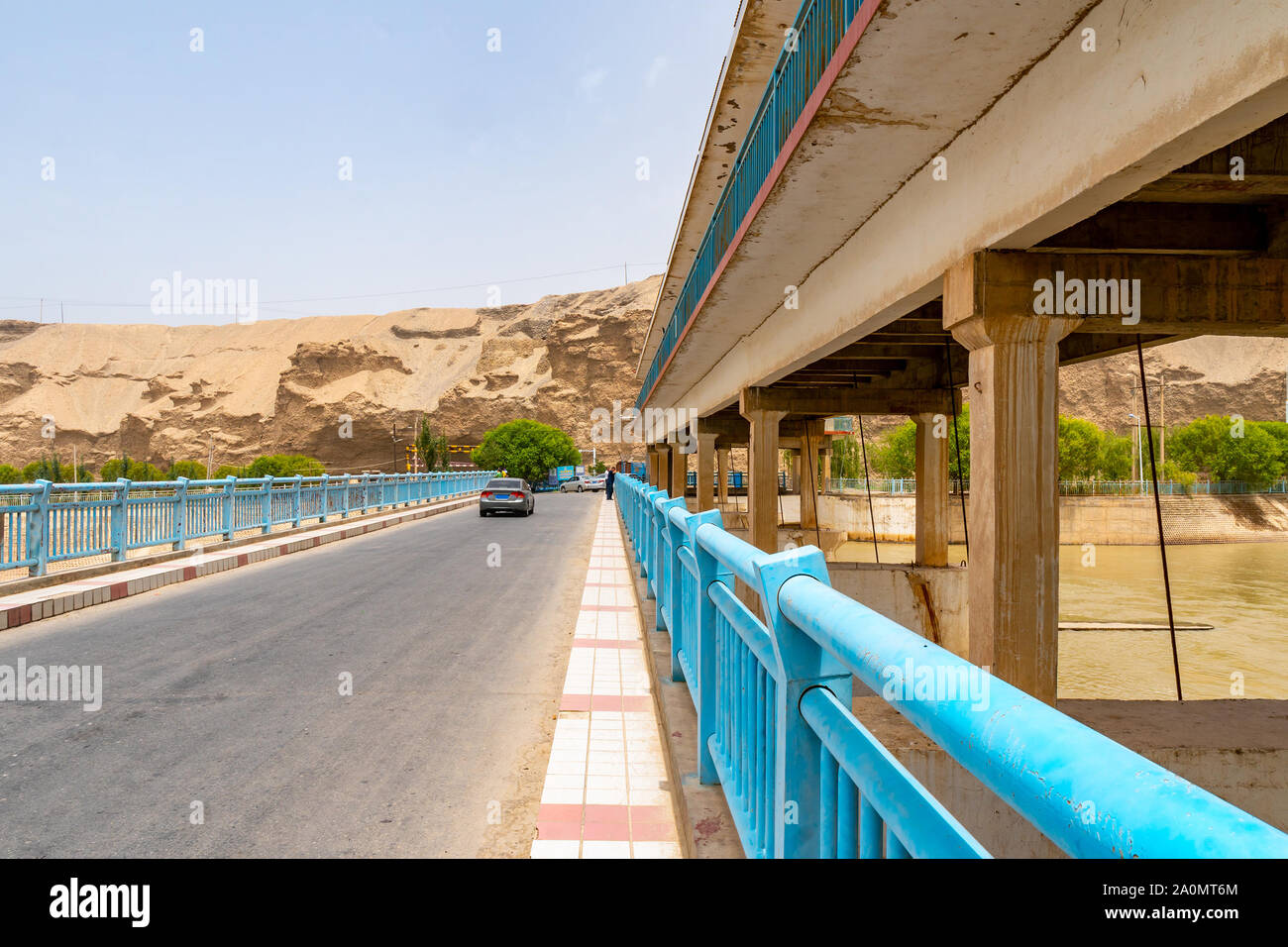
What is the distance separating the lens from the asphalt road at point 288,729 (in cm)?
369

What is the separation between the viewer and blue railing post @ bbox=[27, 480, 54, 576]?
10609 millimetres

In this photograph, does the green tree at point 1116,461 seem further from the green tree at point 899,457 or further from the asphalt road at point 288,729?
the asphalt road at point 288,729

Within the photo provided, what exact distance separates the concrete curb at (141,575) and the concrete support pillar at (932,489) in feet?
44.4

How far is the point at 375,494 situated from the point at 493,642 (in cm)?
2166

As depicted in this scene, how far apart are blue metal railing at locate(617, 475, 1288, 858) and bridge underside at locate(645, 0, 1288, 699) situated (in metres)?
3.24

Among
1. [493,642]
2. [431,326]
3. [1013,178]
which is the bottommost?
[493,642]

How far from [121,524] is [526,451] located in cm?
6973

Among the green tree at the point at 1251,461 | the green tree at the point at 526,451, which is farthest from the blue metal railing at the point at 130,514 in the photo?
the green tree at the point at 1251,461

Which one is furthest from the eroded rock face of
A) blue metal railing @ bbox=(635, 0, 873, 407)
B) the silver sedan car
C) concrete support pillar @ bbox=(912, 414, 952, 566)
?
blue metal railing @ bbox=(635, 0, 873, 407)

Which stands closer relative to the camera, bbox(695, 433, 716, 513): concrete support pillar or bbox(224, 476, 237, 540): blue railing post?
bbox(224, 476, 237, 540): blue railing post

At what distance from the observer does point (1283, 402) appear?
102812 millimetres

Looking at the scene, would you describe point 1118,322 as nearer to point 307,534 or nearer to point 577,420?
point 307,534

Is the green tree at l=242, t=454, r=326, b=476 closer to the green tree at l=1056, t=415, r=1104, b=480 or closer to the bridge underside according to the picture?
the green tree at l=1056, t=415, r=1104, b=480
